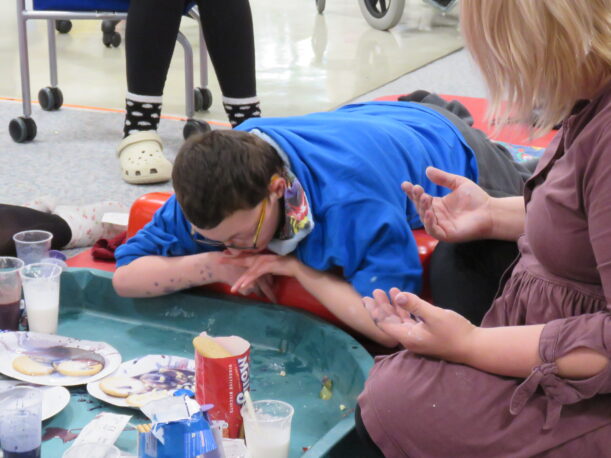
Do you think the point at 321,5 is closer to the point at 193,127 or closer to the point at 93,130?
the point at 93,130

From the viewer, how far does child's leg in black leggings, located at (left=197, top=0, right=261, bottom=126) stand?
7.84 feet

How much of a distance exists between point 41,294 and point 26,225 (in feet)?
1.10

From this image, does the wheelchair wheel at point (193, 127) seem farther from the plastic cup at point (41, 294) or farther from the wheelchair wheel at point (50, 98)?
the plastic cup at point (41, 294)

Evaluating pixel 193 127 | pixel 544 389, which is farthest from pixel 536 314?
pixel 193 127

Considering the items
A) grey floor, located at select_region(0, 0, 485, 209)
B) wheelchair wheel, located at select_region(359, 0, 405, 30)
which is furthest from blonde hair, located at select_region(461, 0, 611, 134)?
wheelchair wheel, located at select_region(359, 0, 405, 30)

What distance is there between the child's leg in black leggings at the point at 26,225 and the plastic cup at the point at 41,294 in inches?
9.6

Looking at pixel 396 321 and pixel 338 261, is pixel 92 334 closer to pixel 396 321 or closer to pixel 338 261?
pixel 338 261

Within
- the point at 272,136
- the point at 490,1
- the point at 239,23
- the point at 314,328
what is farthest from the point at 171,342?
the point at 239,23

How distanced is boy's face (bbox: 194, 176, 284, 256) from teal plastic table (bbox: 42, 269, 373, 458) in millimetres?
171

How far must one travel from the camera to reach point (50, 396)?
1281 millimetres

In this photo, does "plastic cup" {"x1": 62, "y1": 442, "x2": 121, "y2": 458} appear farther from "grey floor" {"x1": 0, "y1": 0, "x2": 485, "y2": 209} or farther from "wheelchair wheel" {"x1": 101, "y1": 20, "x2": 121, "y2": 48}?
"wheelchair wheel" {"x1": 101, "y1": 20, "x2": 121, "y2": 48}

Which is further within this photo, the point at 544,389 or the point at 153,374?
the point at 153,374

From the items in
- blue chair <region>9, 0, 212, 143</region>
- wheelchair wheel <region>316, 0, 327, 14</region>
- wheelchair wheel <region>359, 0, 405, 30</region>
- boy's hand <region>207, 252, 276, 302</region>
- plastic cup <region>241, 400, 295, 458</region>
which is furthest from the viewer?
wheelchair wheel <region>316, 0, 327, 14</region>

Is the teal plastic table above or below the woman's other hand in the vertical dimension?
below
